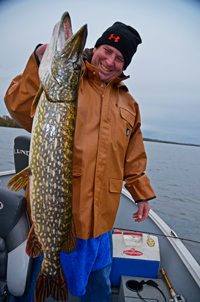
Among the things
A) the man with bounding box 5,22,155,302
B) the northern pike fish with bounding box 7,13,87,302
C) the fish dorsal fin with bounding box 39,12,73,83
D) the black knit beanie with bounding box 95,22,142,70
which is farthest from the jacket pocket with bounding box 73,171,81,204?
the black knit beanie with bounding box 95,22,142,70

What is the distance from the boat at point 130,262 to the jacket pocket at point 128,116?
1.18 metres

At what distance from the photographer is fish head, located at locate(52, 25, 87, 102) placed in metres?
1.17

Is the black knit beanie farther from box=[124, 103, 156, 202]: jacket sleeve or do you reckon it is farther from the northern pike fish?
the northern pike fish

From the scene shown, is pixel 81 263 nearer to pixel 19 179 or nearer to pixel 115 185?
pixel 115 185

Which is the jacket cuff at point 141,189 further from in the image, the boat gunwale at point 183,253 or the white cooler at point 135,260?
the white cooler at point 135,260

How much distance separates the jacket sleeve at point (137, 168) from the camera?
7.14 ft

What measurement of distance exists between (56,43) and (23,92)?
462 millimetres

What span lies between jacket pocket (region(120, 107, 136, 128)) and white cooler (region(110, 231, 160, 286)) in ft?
6.48

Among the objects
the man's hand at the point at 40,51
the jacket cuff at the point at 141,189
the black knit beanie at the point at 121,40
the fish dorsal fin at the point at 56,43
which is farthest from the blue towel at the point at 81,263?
the black knit beanie at the point at 121,40

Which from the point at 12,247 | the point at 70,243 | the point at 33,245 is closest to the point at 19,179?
the point at 33,245

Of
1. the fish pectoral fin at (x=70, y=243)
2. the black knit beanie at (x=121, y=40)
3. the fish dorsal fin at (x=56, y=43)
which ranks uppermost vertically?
the black knit beanie at (x=121, y=40)

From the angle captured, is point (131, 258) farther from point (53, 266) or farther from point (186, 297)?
point (53, 266)

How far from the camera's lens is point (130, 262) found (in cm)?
283

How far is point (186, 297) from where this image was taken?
7.64 feet
